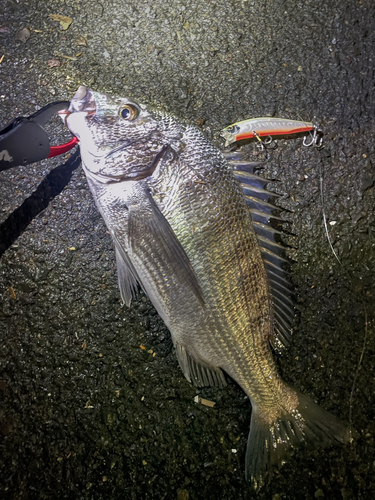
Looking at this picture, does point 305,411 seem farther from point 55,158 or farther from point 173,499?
point 55,158

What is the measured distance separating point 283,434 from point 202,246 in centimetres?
117

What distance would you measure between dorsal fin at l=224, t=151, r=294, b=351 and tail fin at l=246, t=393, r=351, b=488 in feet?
1.24

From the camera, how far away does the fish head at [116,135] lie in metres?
1.74

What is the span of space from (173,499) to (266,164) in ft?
7.02

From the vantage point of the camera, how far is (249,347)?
1799mm

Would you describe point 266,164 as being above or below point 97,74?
below

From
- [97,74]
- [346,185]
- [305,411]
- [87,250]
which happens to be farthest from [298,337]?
[97,74]

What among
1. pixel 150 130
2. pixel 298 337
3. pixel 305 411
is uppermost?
pixel 150 130

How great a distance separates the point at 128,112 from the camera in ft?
5.85

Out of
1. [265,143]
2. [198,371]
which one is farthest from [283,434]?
→ [265,143]

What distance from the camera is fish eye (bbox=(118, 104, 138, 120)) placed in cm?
178

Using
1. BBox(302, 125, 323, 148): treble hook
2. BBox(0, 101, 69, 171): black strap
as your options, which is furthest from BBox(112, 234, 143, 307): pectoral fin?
BBox(302, 125, 323, 148): treble hook

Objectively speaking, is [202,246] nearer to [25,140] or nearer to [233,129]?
[233,129]

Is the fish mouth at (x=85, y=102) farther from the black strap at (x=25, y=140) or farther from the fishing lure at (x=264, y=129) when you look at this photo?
the fishing lure at (x=264, y=129)
